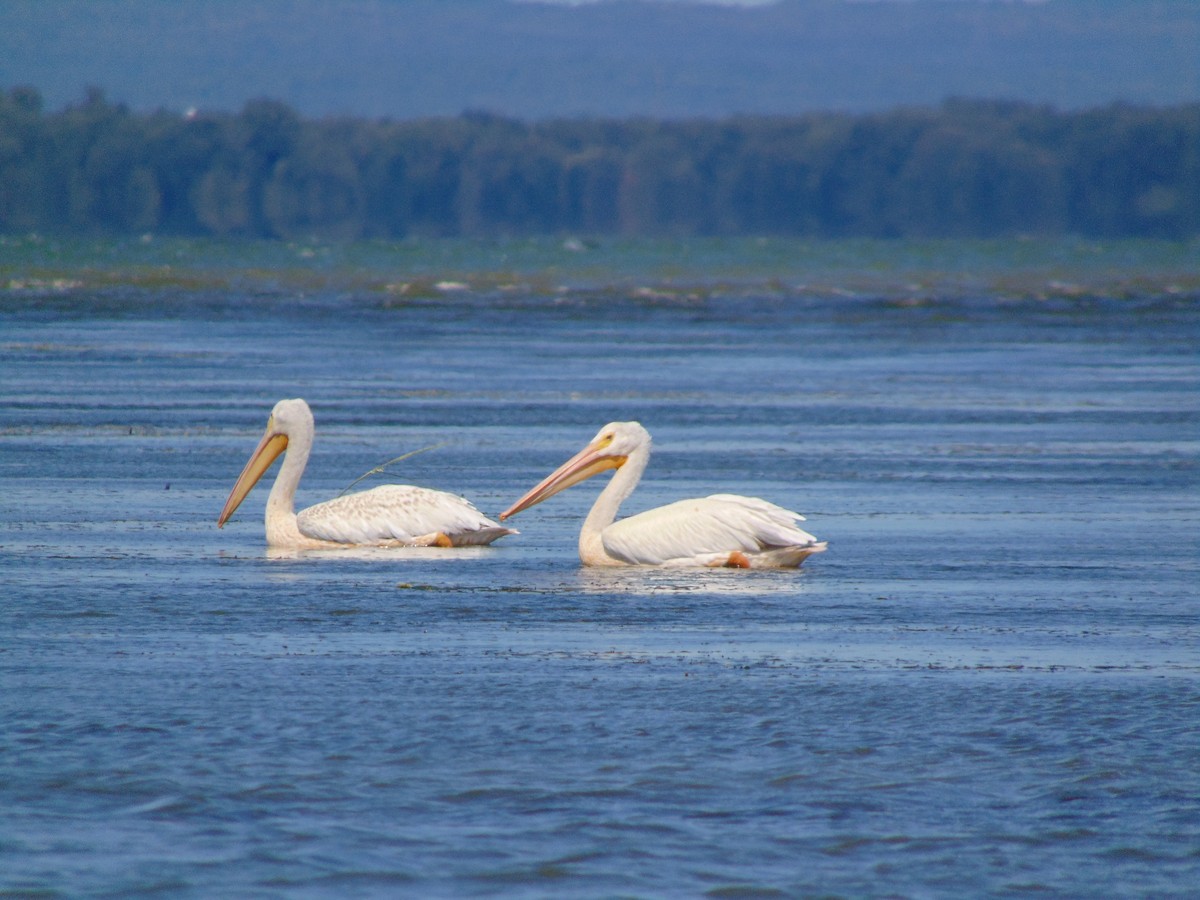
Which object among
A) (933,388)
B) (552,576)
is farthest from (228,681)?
(933,388)

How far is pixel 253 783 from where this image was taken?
633cm

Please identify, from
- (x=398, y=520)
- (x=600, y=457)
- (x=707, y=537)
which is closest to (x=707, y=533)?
(x=707, y=537)

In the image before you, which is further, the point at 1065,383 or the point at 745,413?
the point at 1065,383

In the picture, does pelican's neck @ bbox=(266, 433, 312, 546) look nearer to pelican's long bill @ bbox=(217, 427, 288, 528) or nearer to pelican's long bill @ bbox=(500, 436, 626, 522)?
pelican's long bill @ bbox=(217, 427, 288, 528)

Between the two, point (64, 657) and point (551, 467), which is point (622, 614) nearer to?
point (64, 657)

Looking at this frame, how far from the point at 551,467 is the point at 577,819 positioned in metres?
9.73

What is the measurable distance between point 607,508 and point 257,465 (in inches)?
97.9

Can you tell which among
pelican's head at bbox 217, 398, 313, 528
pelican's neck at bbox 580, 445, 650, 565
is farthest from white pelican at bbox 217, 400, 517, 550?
pelican's head at bbox 217, 398, 313, 528

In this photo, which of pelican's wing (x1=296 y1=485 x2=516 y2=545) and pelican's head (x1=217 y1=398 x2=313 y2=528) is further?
pelican's head (x1=217 y1=398 x2=313 y2=528)

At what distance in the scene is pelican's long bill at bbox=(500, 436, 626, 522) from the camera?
39.5 feet

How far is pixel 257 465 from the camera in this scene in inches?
506

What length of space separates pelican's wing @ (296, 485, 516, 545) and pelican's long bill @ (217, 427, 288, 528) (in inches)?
30.6

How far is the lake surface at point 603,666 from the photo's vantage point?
5.79 m

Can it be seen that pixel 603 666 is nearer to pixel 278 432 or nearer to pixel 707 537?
pixel 707 537
